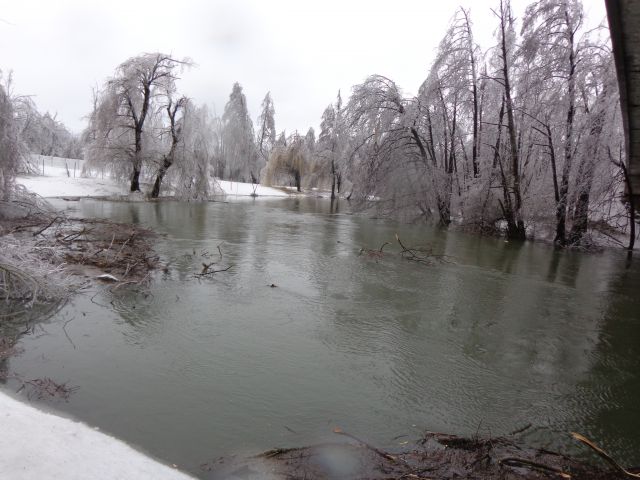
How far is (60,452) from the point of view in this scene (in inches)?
101

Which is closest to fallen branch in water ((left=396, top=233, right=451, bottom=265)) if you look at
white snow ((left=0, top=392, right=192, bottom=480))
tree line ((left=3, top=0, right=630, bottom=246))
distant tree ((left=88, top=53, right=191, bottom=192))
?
tree line ((left=3, top=0, right=630, bottom=246))

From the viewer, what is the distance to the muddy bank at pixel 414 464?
2.86m

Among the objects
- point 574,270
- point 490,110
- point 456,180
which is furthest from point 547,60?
point 574,270

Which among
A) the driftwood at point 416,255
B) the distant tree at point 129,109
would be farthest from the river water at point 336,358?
the distant tree at point 129,109

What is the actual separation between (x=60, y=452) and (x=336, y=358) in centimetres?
291

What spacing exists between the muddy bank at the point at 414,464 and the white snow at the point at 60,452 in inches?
17.8

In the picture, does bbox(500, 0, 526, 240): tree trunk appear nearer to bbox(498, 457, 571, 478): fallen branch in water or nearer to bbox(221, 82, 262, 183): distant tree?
bbox(498, 457, 571, 478): fallen branch in water

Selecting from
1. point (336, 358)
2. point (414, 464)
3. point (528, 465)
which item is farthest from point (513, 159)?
point (414, 464)

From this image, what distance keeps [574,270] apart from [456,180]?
381 inches

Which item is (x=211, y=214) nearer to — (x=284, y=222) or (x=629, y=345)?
(x=284, y=222)

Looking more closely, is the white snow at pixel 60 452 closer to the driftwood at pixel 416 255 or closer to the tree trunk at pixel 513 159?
the driftwood at pixel 416 255

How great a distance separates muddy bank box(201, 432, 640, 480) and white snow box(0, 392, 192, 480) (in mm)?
A: 452

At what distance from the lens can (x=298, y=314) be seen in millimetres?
6289

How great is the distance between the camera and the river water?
3539 millimetres
